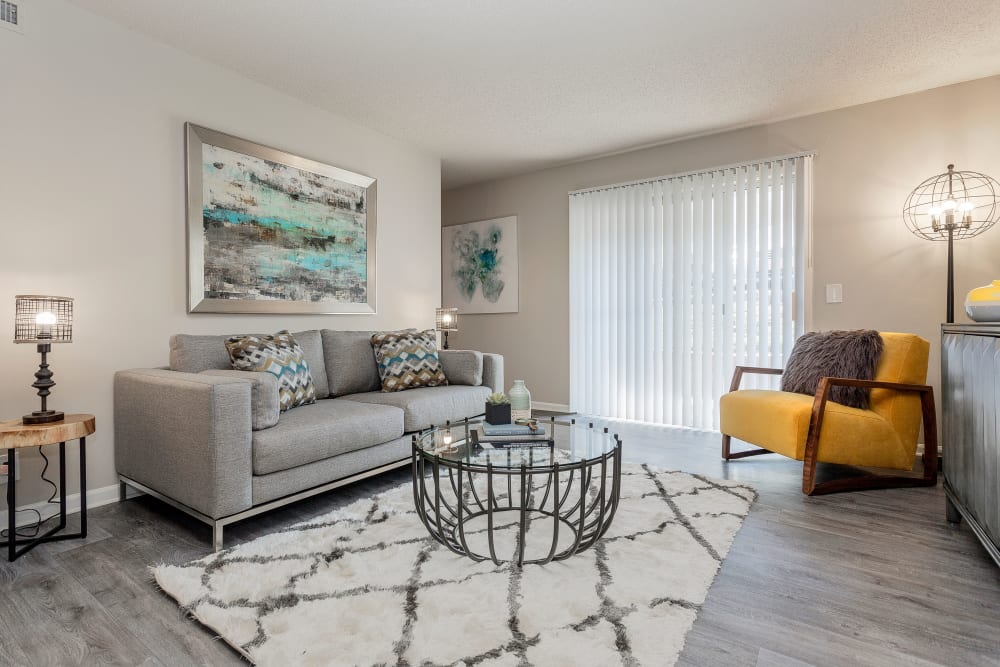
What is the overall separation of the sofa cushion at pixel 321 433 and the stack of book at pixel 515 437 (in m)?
0.76

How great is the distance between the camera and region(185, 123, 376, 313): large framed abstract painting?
2.91m

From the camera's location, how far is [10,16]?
7.33ft

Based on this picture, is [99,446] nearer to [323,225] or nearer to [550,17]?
[323,225]

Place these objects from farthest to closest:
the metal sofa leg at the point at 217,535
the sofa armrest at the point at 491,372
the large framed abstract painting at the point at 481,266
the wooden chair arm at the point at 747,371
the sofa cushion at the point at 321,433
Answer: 1. the large framed abstract painting at the point at 481,266
2. the sofa armrest at the point at 491,372
3. the wooden chair arm at the point at 747,371
4. the sofa cushion at the point at 321,433
5. the metal sofa leg at the point at 217,535

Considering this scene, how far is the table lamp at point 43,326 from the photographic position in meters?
1.96

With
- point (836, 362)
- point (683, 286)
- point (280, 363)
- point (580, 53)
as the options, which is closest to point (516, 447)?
point (280, 363)

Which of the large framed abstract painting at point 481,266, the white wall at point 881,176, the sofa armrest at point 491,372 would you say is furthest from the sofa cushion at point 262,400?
the white wall at point 881,176

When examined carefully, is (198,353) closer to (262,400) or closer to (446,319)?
(262,400)

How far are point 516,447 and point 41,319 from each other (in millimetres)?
1959

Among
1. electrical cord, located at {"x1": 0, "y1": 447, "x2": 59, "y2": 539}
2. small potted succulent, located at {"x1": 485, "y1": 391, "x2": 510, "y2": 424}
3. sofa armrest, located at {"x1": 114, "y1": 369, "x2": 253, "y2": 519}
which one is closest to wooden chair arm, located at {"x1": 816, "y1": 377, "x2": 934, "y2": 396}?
small potted succulent, located at {"x1": 485, "y1": 391, "x2": 510, "y2": 424}

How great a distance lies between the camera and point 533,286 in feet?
17.0

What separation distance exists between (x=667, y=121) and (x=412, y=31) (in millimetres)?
2138

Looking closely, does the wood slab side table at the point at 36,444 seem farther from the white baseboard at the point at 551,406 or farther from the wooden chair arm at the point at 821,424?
the white baseboard at the point at 551,406

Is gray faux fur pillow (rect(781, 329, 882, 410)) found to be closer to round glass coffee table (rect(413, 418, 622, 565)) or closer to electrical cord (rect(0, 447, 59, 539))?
round glass coffee table (rect(413, 418, 622, 565))
